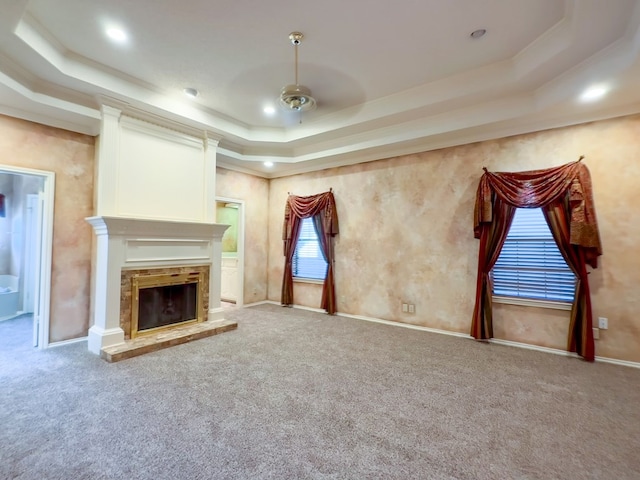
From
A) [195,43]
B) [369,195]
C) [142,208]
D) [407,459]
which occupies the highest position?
[195,43]

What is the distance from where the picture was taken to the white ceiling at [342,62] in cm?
254

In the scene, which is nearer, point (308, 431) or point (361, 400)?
point (308, 431)

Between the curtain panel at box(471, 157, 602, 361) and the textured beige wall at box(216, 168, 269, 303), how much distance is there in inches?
160

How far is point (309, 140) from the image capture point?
5.08 meters

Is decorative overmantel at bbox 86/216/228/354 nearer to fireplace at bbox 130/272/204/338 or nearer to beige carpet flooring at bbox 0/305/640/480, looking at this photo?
fireplace at bbox 130/272/204/338

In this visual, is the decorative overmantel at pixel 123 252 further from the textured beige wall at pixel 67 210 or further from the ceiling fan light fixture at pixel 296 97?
the ceiling fan light fixture at pixel 296 97

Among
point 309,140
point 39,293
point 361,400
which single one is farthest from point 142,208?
point 361,400

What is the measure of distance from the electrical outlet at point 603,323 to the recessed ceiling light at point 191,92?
18.2 ft

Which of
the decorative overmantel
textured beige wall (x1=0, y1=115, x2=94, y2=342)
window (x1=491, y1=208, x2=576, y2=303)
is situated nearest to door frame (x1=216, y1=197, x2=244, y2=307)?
the decorative overmantel

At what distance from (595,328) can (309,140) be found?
14.9 feet

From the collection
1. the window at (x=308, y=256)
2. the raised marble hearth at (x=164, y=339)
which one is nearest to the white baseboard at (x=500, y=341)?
the window at (x=308, y=256)

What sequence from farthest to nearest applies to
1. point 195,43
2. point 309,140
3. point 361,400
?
point 309,140
point 195,43
point 361,400

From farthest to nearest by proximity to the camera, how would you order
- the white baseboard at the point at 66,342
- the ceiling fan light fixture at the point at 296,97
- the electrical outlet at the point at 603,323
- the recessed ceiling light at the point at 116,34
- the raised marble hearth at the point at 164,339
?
the white baseboard at the point at 66,342 → the electrical outlet at the point at 603,323 → the raised marble hearth at the point at 164,339 → the ceiling fan light fixture at the point at 296,97 → the recessed ceiling light at the point at 116,34

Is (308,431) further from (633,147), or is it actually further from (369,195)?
(633,147)
